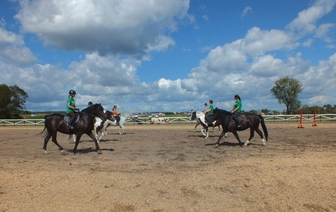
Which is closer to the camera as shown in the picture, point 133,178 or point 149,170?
point 133,178

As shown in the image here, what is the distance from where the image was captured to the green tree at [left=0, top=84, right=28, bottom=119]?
55603mm

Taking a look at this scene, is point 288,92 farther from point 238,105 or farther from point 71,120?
point 71,120

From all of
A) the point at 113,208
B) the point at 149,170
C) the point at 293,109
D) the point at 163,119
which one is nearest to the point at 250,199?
the point at 113,208

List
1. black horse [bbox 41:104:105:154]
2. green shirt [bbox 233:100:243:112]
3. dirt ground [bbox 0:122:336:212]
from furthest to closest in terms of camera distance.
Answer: green shirt [bbox 233:100:243:112]
black horse [bbox 41:104:105:154]
dirt ground [bbox 0:122:336:212]

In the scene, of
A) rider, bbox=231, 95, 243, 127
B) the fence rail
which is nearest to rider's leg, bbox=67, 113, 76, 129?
rider, bbox=231, 95, 243, 127

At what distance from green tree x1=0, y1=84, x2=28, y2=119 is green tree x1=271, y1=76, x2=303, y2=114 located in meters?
57.1

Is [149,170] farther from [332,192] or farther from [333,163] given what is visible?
[333,163]

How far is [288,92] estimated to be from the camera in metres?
61.5

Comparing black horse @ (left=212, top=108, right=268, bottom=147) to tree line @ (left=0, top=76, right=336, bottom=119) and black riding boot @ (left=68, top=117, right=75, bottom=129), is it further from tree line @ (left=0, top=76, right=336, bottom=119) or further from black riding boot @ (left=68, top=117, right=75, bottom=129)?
tree line @ (left=0, top=76, right=336, bottom=119)

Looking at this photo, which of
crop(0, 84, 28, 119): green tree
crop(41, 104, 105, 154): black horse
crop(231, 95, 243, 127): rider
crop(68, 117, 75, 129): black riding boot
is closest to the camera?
crop(68, 117, 75, 129): black riding boot

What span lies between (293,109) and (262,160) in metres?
55.9

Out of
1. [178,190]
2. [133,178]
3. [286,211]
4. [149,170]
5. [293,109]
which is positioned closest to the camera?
[286,211]

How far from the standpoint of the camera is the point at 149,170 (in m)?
8.45

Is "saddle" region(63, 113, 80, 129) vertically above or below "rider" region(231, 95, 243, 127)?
below
